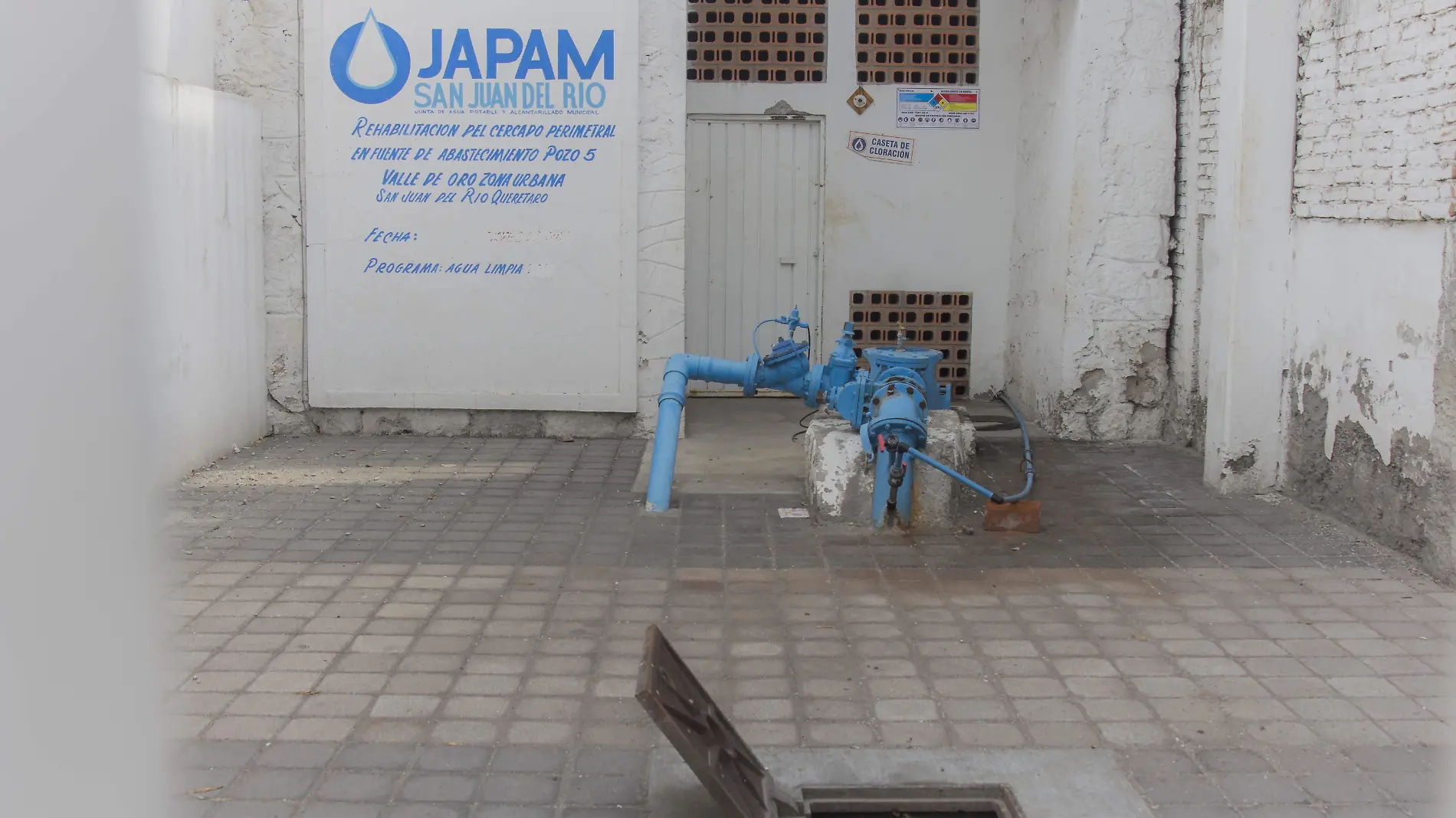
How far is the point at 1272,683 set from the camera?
4387mm

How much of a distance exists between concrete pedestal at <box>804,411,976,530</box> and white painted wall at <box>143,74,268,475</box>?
352 cm

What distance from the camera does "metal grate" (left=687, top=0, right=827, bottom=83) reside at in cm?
977

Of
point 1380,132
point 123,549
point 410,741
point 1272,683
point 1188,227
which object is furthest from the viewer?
point 1188,227

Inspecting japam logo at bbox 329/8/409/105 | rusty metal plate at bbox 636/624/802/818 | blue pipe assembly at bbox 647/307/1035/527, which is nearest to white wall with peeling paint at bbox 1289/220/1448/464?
blue pipe assembly at bbox 647/307/1035/527

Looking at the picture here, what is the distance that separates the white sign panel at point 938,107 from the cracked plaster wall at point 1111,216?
95cm

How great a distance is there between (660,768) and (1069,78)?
644cm

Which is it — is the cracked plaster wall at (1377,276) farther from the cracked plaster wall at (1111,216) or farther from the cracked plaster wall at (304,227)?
the cracked plaster wall at (304,227)

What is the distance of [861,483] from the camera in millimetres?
6480

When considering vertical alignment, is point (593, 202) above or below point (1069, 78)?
below

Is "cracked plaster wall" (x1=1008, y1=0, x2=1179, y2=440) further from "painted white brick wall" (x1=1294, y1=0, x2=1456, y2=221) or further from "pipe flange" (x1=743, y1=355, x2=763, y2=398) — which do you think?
"pipe flange" (x1=743, y1=355, x2=763, y2=398)

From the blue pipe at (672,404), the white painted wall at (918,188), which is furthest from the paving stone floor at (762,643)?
the white painted wall at (918,188)

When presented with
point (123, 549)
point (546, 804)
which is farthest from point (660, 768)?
point (123, 549)

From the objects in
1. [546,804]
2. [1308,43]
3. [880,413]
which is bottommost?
[546,804]

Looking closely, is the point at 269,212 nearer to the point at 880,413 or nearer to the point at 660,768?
the point at 880,413
